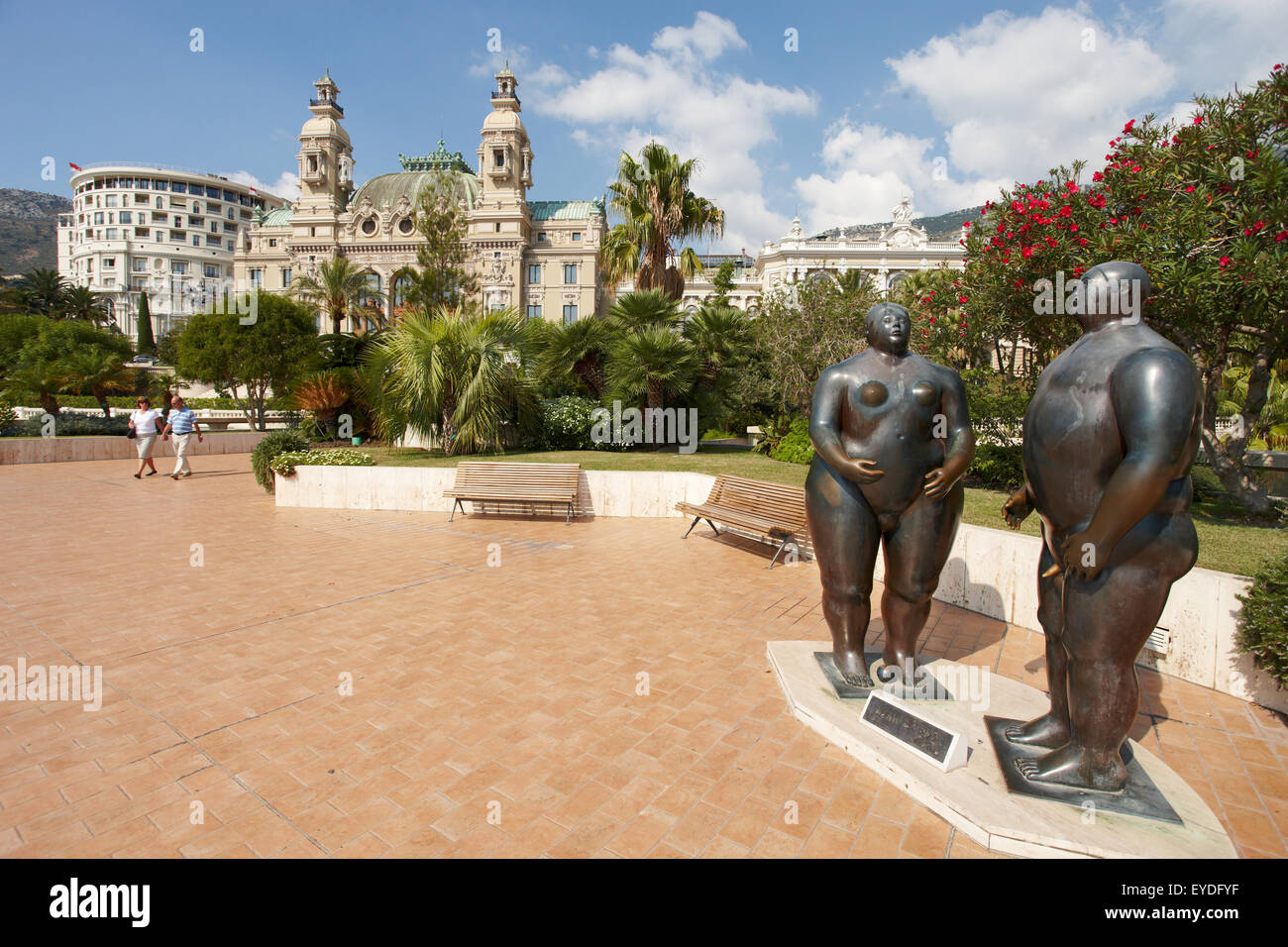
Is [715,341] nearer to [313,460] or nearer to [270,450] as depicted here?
[313,460]

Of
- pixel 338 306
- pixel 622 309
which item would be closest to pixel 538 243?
pixel 338 306

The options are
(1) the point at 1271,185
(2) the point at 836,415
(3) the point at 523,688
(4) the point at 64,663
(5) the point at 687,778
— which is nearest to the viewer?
(5) the point at 687,778

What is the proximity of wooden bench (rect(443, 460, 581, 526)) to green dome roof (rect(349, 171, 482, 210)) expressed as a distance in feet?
185

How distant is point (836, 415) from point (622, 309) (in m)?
13.0

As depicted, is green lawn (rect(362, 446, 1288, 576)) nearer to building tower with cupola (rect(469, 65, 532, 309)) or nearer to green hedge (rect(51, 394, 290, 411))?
green hedge (rect(51, 394, 290, 411))

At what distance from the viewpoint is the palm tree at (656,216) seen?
56.5ft

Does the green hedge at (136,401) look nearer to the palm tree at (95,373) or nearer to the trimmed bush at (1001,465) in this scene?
the palm tree at (95,373)

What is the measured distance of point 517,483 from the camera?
9.46 meters

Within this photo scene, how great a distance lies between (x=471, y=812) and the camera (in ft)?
8.55

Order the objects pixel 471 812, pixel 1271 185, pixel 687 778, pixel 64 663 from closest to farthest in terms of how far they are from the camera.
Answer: pixel 471 812, pixel 687 778, pixel 64 663, pixel 1271 185

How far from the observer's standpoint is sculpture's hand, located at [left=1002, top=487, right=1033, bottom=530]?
2920 millimetres

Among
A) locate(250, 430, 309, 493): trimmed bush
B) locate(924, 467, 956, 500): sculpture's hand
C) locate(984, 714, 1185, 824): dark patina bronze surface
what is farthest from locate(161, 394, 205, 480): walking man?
locate(984, 714, 1185, 824): dark patina bronze surface

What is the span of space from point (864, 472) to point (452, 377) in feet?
35.5
